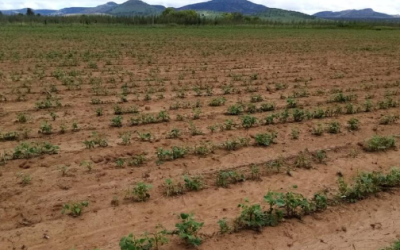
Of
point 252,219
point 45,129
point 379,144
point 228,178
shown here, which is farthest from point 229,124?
point 45,129

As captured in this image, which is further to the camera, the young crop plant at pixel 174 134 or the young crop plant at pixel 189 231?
the young crop plant at pixel 174 134

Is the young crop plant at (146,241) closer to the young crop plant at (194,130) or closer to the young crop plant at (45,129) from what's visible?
the young crop plant at (194,130)

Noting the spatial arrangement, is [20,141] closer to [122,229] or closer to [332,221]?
[122,229]

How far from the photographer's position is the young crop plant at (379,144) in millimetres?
7242

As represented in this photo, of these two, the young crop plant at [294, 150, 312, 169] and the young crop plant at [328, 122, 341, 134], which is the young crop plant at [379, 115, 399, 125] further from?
the young crop plant at [294, 150, 312, 169]

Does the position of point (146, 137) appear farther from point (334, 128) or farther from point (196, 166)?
point (334, 128)

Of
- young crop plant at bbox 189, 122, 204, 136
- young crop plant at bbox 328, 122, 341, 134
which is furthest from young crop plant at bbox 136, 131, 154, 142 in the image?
young crop plant at bbox 328, 122, 341, 134

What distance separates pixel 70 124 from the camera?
27.9 ft

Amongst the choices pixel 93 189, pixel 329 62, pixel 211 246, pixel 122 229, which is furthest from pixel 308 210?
pixel 329 62

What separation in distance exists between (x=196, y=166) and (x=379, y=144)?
3.75 m

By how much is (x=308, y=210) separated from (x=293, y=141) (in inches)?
111

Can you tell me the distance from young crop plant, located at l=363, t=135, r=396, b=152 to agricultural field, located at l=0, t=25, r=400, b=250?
1.4 inches

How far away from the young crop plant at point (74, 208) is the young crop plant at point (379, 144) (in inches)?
214

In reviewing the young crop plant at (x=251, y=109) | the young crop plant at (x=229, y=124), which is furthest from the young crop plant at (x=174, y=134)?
the young crop plant at (x=251, y=109)
